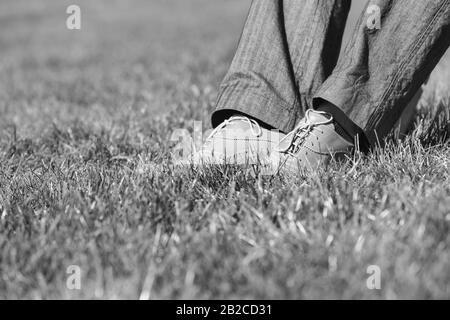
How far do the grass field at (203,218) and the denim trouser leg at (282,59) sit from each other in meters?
0.33

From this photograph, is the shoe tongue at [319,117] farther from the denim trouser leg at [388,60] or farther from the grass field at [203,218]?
the grass field at [203,218]

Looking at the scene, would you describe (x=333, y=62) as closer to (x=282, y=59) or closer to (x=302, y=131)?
(x=282, y=59)

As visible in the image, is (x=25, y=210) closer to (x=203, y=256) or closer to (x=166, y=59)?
(x=203, y=256)

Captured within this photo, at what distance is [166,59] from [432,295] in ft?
17.6

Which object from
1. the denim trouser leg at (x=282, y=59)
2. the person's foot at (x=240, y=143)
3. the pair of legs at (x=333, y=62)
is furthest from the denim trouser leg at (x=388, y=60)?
the person's foot at (x=240, y=143)

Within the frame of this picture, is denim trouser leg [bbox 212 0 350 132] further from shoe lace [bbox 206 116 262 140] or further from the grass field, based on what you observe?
the grass field

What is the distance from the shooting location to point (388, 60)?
7.99 ft

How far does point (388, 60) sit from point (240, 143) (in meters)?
0.67

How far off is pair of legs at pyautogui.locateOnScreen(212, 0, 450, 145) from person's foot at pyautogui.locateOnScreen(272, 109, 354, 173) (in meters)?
0.06

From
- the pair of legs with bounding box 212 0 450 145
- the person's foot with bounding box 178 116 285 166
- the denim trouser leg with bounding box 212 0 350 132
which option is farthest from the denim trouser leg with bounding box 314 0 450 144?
the person's foot with bounding box 178 116 285 166

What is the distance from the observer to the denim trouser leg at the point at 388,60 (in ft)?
7.88

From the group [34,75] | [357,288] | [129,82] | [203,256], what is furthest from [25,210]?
[34,75]

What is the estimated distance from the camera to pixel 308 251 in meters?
1.74

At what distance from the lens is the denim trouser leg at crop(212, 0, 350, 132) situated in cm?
260
